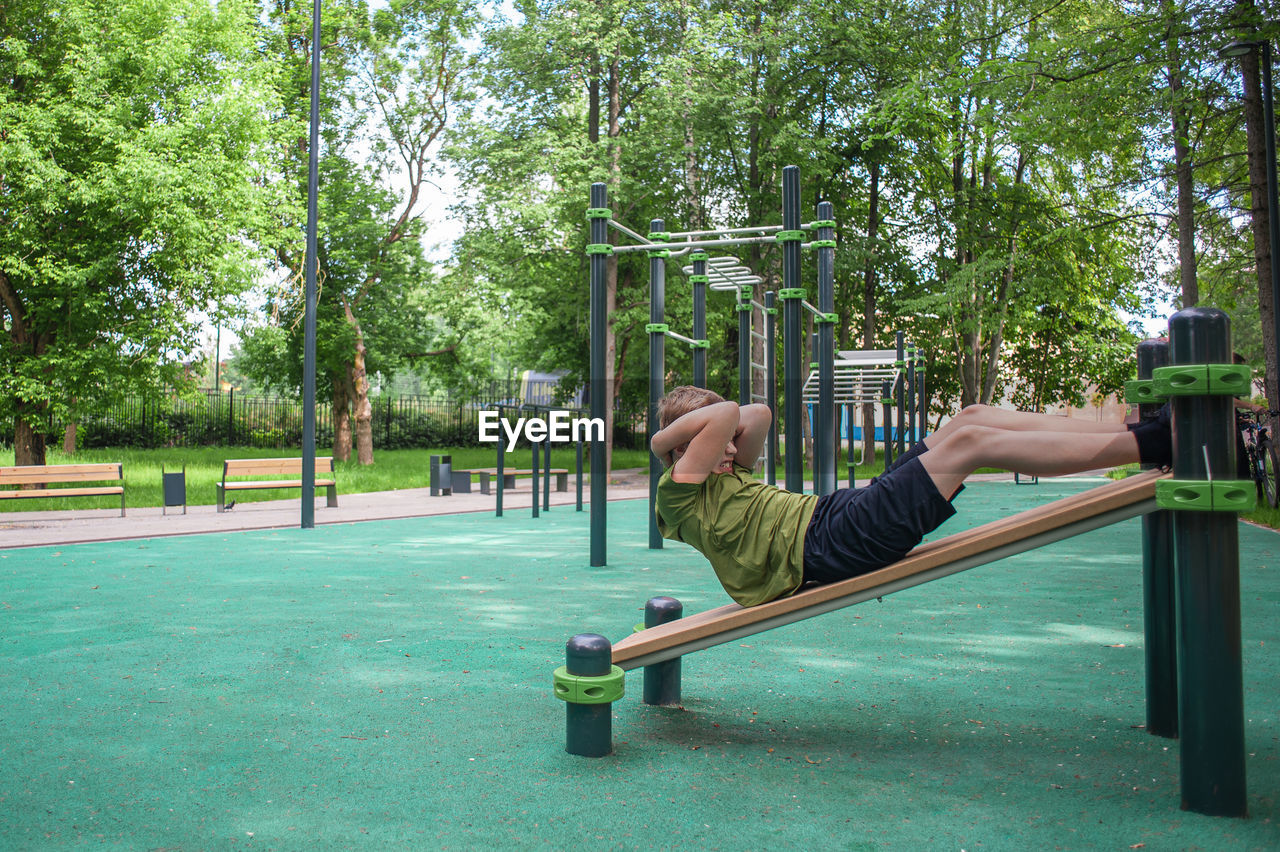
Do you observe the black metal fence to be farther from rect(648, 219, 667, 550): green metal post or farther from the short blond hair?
the short blond hair

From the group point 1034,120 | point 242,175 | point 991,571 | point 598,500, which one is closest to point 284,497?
point 242,175

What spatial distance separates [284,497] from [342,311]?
399 inches

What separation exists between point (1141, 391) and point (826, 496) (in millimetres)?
1050

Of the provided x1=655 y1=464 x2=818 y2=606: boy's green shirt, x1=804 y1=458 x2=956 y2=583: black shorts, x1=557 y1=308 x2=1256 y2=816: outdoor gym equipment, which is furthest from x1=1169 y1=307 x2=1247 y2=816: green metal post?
x1=655 y1=464 x2=818 y2=606: boy's green shirt

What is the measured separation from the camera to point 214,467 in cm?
2141

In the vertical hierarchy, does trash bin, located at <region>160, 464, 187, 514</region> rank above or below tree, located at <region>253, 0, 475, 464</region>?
below

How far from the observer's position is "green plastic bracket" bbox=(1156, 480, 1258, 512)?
8.13 ft

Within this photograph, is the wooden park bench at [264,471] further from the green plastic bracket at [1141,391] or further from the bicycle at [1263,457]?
the bicycle at [1263,457]

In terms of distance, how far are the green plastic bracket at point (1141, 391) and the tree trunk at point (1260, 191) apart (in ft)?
35.9

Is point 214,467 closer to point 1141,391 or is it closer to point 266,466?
point 266,466

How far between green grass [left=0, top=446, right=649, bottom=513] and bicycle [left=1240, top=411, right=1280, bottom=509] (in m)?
10.9

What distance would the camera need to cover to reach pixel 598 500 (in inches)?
306

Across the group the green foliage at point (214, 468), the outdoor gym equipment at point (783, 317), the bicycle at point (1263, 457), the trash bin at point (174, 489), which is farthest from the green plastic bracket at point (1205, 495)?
the green foliage at point (214, 468)

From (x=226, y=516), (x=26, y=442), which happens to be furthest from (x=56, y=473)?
(x=26, y=442)
